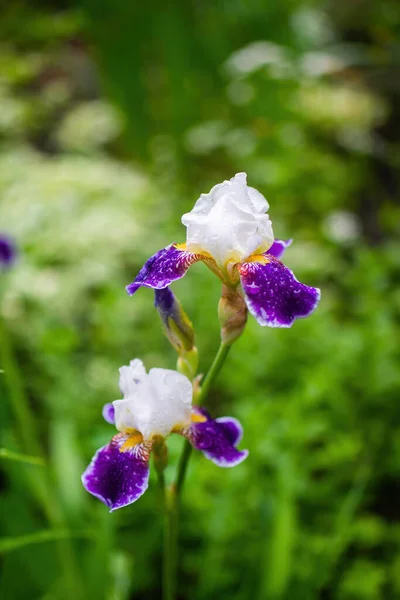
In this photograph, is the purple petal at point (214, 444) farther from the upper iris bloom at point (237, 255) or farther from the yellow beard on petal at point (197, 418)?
the upper iris bloom at point (237, 255)

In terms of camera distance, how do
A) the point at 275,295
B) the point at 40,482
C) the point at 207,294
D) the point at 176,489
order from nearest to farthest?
the point at 275,295
the point at 176,489
the point at 40,482
the point at 207,294

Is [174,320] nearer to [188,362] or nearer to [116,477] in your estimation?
[188,362]

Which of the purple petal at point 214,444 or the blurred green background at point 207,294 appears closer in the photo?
the purple petal at point 214,444

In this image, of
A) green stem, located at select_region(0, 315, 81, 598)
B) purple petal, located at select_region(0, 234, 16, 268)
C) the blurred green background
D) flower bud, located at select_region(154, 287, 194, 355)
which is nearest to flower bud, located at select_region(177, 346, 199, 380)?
flower bud, located at select_region(154, 287, 194, 355)

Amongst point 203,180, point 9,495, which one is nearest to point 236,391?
point 9,495

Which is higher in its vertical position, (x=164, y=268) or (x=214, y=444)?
(x=164, y=268)

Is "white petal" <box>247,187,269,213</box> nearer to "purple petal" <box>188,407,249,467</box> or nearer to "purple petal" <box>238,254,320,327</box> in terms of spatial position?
"purple petal" <box>238,254,320,327</box>

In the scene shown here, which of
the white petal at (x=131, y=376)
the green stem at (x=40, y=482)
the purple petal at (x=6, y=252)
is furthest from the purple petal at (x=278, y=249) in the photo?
the purple petal at (x=6, y=252)

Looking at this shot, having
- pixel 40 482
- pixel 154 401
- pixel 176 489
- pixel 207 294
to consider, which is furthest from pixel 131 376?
Answer: pixel 207 294
